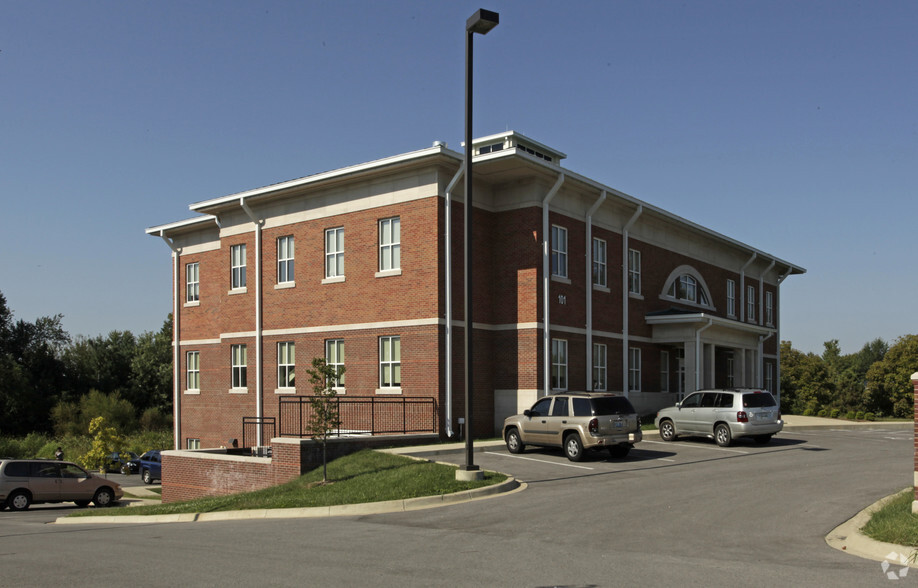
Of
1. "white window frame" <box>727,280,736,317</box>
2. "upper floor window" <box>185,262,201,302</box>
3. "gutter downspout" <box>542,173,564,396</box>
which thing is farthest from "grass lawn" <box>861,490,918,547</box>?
"upper floor window" <box>185,262,201,302</box>

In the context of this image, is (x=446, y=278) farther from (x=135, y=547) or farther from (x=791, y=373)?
(x=791, y=373)

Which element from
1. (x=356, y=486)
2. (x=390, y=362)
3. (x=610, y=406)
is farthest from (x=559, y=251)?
(x=356, y=486)

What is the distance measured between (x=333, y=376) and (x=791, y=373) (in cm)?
7090

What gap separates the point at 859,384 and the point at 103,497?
8379 centimetres

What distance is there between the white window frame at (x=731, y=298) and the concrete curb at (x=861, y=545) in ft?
102

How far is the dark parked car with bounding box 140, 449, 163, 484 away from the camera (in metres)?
38.2

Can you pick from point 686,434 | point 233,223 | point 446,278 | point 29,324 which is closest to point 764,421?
point 686,434

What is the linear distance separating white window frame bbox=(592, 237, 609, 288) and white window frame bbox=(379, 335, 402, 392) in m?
7.99

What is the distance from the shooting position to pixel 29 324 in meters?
73.4

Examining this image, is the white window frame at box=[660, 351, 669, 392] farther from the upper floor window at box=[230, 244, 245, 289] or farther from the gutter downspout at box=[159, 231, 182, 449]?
the gutter downspout at box=[159, 231, 182, 449]

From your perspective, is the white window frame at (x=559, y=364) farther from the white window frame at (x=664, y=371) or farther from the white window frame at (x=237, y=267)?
the white window frame at (x=237, y=267)

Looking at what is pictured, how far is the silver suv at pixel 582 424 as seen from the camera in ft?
66.1

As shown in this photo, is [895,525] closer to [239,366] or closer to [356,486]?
[356,486]

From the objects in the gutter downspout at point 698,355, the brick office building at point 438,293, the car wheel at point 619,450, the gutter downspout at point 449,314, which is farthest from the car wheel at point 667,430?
the gutter downspout at point 449,314
